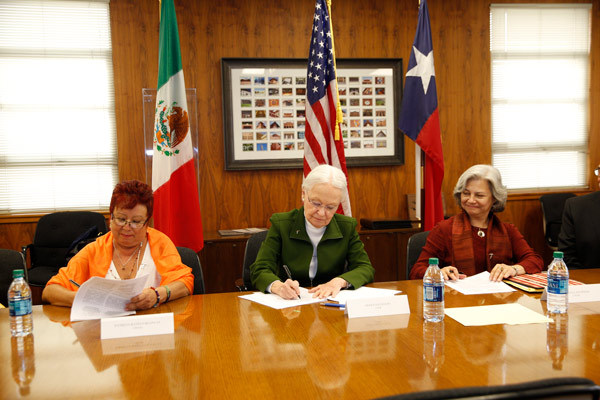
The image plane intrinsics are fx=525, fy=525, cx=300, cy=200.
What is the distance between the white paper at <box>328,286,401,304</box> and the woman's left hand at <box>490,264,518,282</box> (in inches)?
19.2

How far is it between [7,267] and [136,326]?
1.13 meters

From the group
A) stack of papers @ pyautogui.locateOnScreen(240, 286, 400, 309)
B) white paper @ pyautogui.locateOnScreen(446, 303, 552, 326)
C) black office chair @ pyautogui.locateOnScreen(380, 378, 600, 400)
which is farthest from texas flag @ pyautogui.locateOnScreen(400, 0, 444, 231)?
black office chair @ pyautogui.locateOnScreen(380, 378, 600, 400)

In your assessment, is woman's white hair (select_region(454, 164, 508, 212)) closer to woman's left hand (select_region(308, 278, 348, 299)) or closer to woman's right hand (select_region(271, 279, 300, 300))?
woman's left hand (select_region(308, 278, 348, 299))

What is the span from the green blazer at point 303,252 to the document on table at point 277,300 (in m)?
0.26

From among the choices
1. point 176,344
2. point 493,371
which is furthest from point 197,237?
point 493,371

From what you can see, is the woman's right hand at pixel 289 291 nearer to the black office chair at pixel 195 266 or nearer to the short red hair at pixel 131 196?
the black office chair at pixel 195 266

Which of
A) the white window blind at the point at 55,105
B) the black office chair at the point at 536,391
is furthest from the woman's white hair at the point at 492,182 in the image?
the white window blind at the point at 55,105

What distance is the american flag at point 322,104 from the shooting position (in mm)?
3893

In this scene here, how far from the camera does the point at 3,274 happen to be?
2480 mm

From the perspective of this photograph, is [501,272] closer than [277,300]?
No

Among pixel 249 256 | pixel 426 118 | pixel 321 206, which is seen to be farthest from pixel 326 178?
pixel 426 118

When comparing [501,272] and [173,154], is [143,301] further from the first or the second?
[173,154]

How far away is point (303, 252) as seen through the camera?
2.61 m

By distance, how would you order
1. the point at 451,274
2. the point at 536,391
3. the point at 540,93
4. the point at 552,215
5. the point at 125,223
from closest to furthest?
1. the point at 536,391
2. the point at 125,223
3. the point at 451,274
4. the point at 552,215
5. the point at 540,93
